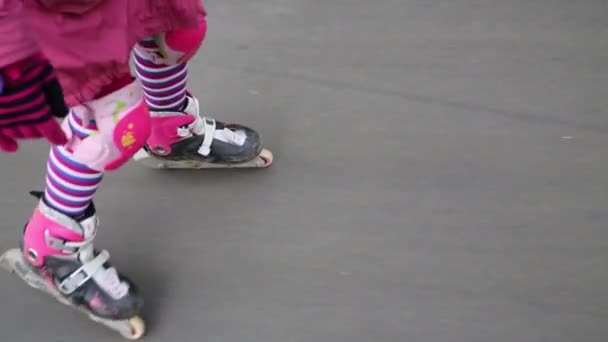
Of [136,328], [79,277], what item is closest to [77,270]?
[79,277]

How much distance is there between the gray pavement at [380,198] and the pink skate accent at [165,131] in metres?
0.10

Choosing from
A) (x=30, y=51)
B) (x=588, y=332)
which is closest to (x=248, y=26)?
(x=30, y=51)

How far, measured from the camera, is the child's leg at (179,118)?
811 mm

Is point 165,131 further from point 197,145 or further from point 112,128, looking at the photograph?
point 112,128

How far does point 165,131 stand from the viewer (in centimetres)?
99

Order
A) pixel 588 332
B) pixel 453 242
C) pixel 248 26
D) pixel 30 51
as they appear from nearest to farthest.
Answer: pixel 30 51, pixel 588 332, pixel 453 242, pixel 248 26

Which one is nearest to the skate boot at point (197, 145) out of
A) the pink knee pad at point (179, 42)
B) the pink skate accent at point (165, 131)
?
the pink skate accent at point (165, 131)

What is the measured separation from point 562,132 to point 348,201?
0.48 m

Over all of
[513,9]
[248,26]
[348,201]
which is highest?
[513,9]

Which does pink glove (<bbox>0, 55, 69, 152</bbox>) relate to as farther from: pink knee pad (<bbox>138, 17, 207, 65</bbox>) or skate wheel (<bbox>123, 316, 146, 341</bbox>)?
skate wheel (<bbox>123, 316, 146, 341</bbox>)

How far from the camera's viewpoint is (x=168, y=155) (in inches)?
41.3

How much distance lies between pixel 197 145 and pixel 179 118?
0.26 ft

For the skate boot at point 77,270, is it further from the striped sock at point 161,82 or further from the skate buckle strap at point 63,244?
the striped sock at point 161,82

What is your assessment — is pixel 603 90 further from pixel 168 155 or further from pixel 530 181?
pixel 168 155
